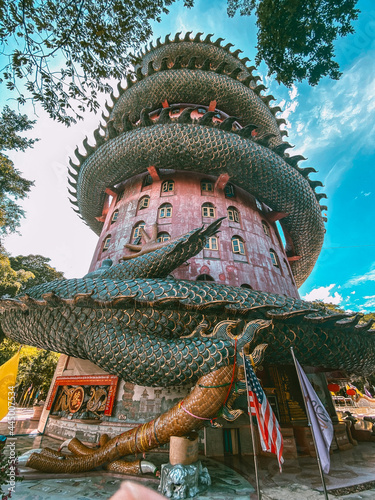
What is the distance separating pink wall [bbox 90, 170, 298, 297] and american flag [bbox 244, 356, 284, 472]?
5959 mm

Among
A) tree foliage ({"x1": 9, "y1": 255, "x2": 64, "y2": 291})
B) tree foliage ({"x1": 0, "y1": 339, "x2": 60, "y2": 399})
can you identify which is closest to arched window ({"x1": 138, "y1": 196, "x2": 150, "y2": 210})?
tree foliage ({"x1": 0, "y1": 339, "x2": 60, "y2": 399})

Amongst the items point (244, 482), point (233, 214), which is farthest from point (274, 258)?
point (244, 482)

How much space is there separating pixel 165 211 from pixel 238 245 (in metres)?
3.87

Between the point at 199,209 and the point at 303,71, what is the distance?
6.89 m

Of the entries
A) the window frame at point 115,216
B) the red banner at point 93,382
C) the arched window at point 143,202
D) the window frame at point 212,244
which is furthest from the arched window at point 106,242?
the red banner at point 93,382

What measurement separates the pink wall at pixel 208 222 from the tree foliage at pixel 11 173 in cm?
551

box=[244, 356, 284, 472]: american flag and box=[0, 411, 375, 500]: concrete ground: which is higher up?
box=[244, 356, 284, 472]: american flag

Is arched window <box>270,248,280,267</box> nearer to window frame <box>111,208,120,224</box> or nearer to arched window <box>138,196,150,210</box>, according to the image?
arched window <box>138,196,150,210</box>

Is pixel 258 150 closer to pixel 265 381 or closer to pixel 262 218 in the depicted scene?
pixel 262 218

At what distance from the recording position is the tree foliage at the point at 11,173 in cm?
1188

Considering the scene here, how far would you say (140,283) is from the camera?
22.1 ft

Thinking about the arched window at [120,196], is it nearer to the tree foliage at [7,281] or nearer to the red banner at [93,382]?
the red banner at [93,382]

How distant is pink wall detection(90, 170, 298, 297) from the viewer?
10.8 m

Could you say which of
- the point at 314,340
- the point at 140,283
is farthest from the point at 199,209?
the point at 314,340
